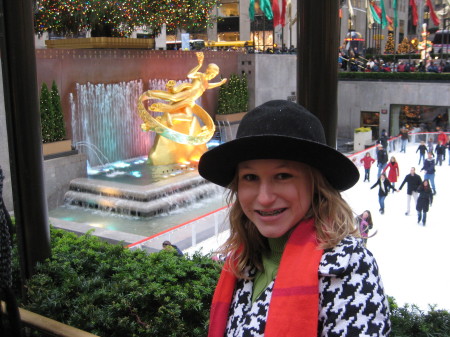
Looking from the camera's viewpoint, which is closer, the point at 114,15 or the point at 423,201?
the point at 423,201

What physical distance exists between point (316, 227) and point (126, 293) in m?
2.07

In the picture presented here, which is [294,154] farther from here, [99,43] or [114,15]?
[114,15]

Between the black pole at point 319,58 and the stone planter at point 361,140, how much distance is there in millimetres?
22353

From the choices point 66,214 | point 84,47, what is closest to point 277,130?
point 66,214

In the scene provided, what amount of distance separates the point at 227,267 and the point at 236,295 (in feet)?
0.37

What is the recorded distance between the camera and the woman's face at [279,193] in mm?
1648

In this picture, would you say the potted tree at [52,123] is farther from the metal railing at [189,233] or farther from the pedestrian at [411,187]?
the pedestrian at [411,187]

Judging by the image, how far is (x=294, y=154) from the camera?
1.61 metres

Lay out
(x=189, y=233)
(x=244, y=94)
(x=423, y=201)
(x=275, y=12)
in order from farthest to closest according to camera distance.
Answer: (x=275, y=12) → (x=244, y=94) → (x=423, y=201) → (x=189, y=233)

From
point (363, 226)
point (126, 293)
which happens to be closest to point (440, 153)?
point (363, 226)

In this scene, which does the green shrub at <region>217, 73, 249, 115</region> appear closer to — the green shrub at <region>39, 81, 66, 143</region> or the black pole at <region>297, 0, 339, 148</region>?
the green shrub at <region>39, 81, 66, 143</region>

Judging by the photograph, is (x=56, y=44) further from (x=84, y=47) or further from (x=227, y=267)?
(x=227, y=267)

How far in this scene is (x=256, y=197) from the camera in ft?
5.55

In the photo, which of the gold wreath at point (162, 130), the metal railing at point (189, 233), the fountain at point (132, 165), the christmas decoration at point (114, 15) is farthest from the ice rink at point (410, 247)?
the christmas decoration at point (114, 15)
